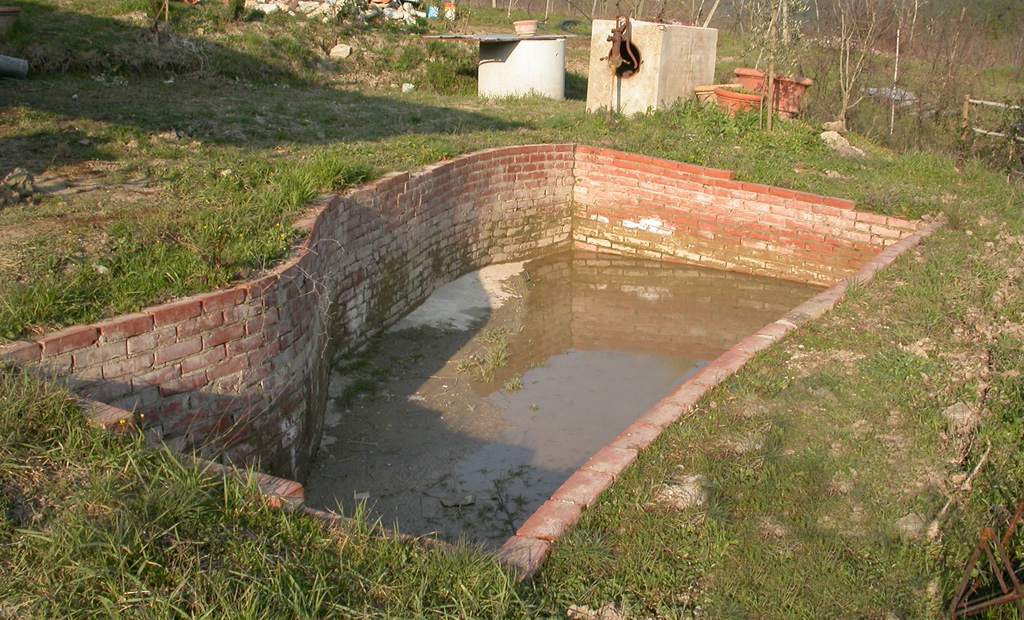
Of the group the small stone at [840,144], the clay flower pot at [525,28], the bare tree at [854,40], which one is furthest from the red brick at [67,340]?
the bare tree at [854,40]

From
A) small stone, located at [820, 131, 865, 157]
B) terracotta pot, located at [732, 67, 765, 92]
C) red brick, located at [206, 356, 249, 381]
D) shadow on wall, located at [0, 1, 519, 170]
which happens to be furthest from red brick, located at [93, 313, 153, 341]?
terracotta pot, located at [732, 67, 765, 92]

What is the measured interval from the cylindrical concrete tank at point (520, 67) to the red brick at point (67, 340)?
987 cm

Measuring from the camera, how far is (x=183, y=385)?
4.02 meters

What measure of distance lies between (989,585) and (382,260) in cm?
478

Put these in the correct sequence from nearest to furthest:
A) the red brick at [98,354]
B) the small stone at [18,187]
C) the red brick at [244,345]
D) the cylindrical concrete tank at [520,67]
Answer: the red brick at [98,354]
the red brick at [244,345]
the small stone at [18,187]
the cylindrical concrete tank at [520,67]

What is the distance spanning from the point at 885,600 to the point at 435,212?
541 cm

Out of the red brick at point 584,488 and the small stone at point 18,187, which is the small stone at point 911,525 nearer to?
the red brick at point 584,488

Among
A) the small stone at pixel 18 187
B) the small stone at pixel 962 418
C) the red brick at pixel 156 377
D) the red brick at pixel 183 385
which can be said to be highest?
the small stone at pixel 18 187

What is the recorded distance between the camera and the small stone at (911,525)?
10.9 ft

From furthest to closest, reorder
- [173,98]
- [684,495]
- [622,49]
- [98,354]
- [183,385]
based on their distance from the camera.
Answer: [622,49] → [173,98] → [183,385] → [98,354] → [684,495]

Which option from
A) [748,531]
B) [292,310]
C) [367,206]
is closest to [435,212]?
[367,206]

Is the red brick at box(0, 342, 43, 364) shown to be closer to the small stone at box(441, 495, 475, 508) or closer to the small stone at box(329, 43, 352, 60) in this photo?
the small stone at box(441, 495, 475, 508)

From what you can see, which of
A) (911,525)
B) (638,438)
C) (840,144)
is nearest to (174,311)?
(638,438)

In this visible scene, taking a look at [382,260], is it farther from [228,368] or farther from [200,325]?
[200,325]
